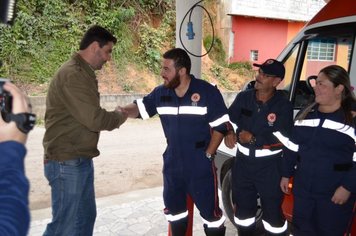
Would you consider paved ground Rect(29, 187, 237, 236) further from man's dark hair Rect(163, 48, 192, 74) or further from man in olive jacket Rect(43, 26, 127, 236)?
man's dark hair Rect(163, 48, 192, 74)

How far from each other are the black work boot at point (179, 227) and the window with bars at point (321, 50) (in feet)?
7.31

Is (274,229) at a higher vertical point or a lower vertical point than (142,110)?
lower

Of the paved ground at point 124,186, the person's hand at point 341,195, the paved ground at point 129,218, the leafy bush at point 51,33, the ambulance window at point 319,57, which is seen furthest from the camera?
the leafy bush at point 51,33

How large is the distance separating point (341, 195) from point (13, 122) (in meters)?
2.43

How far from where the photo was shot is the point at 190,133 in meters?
3.35

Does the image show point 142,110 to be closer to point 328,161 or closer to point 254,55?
point 328,161

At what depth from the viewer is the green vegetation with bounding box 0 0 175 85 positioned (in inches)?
534

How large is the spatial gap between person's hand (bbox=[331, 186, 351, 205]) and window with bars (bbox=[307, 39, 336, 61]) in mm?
1583

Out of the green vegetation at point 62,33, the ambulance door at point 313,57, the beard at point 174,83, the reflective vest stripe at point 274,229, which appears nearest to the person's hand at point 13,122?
the beard at point 174,83

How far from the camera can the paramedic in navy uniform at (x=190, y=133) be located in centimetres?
335

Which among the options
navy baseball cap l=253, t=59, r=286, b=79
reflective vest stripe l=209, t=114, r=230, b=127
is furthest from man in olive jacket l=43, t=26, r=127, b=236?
navy baseball cap l=253, t=59, r=286, b=79

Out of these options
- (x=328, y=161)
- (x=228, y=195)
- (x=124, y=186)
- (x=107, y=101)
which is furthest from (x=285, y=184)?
(x=107, y=101)

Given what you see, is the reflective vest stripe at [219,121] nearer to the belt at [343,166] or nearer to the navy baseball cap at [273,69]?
the navy baseball cap at [273,69]

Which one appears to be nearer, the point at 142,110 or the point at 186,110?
the point at 186,110
